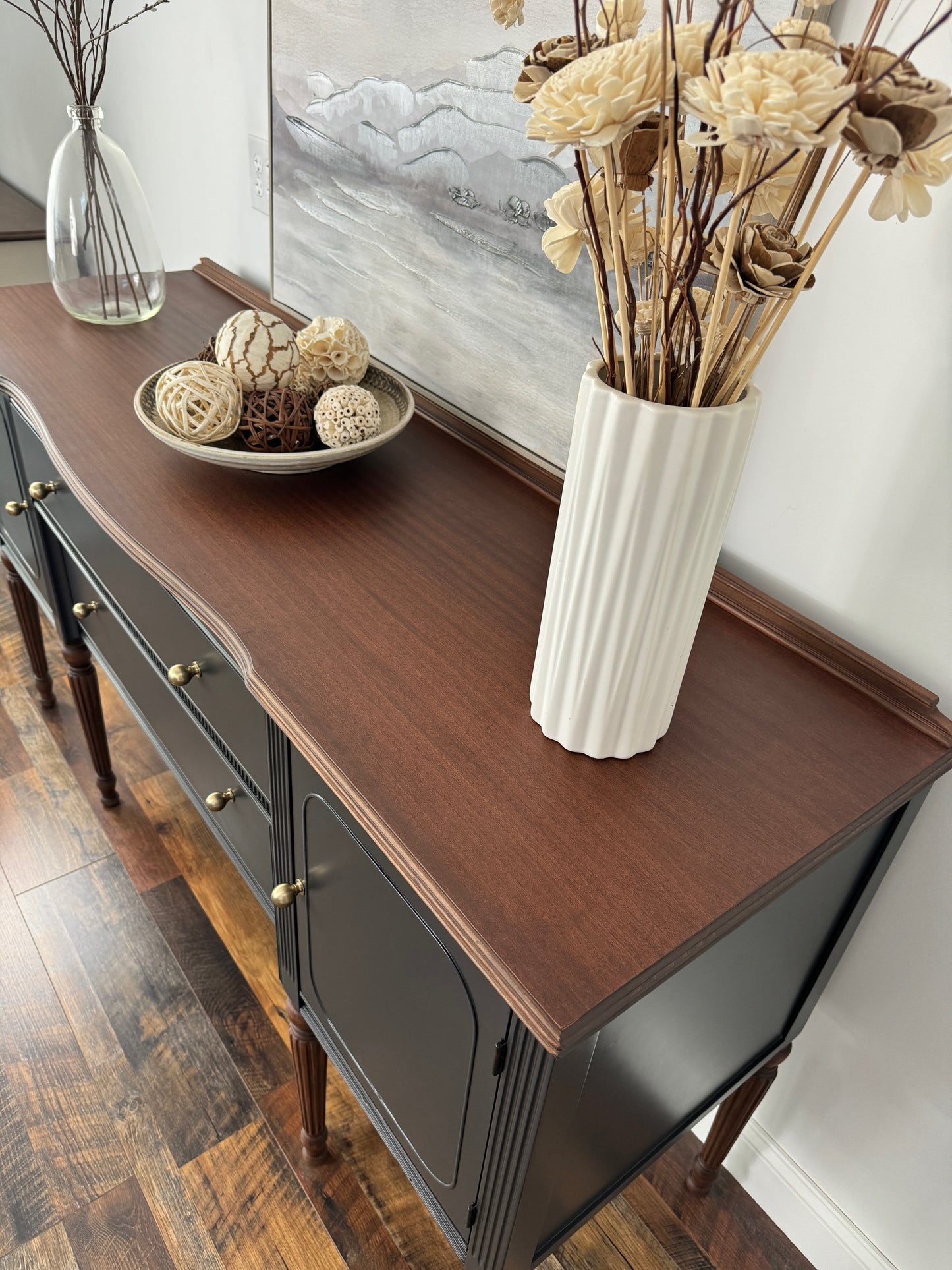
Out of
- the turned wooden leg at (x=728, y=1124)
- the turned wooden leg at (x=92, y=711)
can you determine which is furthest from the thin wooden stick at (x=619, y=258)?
the turned wooden leg at (x=92, y=711)

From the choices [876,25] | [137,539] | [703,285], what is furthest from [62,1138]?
[876,25]

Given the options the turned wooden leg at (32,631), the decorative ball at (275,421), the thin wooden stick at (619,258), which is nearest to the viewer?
the thin wooden stick at (619,258)

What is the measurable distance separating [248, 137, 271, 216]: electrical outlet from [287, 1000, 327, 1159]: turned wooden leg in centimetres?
108

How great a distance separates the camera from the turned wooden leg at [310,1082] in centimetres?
94

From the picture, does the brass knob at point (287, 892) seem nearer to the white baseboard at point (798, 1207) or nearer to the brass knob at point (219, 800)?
the brass knob at point (219, 800)

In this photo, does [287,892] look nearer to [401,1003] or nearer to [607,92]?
[401,1003]

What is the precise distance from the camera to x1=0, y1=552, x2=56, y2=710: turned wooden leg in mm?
1528

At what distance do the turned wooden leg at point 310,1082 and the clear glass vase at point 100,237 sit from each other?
0.96m

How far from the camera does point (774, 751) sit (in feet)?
2.15

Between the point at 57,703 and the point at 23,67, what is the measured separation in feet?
4.55

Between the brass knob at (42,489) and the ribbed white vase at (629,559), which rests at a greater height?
the ribbed white vase at (629,559)

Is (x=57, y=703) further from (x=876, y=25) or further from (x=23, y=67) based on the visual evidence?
(x=876, y=25)

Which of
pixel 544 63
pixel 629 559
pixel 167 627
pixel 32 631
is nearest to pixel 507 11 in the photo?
pixel 544 63

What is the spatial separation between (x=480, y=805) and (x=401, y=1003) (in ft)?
0.69
